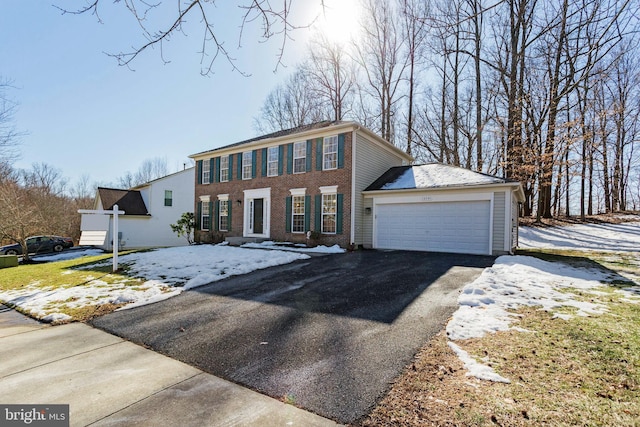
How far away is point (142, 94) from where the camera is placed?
5.73m

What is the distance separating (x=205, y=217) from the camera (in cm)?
1831

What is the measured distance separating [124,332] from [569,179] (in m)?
30.2

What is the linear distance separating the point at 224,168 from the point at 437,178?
38.1 ft

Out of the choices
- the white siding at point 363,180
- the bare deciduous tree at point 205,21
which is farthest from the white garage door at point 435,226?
the bare deciduous tree at point 205,21

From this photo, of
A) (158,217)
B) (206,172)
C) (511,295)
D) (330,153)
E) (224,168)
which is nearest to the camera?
(511,295)

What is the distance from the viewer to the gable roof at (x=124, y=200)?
23.9m

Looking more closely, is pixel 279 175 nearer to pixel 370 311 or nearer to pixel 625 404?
pixel 370 311

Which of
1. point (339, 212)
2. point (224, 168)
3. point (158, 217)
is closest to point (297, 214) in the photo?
point (339, 212)

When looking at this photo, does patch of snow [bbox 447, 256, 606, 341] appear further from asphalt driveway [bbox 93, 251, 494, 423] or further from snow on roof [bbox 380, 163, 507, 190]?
snow on roof [bbox 380, 163, 507, 190]

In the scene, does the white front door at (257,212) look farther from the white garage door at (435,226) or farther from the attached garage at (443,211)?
the white garage door at (435,226)

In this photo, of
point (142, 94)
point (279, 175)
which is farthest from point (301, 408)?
point (279, 175)

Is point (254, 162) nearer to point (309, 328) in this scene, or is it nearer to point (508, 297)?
point (309, 328)

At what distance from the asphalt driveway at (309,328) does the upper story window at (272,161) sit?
331 inches

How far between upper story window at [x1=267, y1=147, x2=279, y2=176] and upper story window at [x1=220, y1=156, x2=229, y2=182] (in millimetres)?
3223
